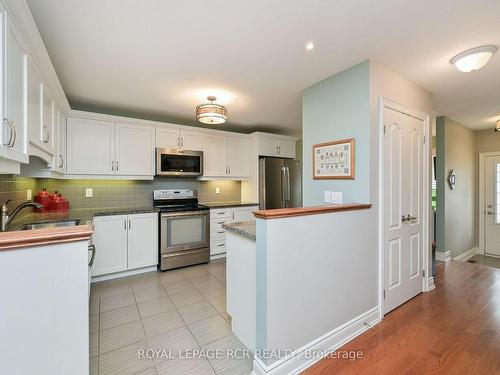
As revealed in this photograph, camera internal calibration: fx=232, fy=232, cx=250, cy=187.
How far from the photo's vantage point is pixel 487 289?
286cm

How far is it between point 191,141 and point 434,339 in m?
3.88

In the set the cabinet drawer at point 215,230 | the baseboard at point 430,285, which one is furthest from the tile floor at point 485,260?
the cabinet drawer at point 215,230

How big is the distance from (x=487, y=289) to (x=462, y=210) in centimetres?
210

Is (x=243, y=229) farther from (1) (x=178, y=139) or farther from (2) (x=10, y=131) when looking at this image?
(1) (x=178, y=139)

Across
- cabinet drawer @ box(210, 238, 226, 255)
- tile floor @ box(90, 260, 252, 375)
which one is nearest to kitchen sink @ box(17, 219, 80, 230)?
tile floor @ box(90, 260, 252, 375)

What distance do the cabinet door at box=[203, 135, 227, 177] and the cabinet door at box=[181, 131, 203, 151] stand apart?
0.09 m

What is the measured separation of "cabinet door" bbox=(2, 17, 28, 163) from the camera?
3.92ft

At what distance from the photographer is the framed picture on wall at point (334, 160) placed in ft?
7.33

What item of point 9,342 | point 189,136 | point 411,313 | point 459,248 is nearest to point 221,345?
point 9,342

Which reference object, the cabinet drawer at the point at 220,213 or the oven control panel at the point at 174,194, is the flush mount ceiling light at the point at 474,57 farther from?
the oven control panel at the point at 174,194

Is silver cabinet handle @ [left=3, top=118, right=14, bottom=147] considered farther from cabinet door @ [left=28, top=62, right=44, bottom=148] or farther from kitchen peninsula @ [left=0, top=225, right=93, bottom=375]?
kitchen peninsula @ [left=0, top=225, right=93, bottom=375]

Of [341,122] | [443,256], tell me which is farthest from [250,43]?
[443,256]

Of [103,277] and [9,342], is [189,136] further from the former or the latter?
[9,342]

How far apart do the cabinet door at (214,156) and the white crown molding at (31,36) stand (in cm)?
223
